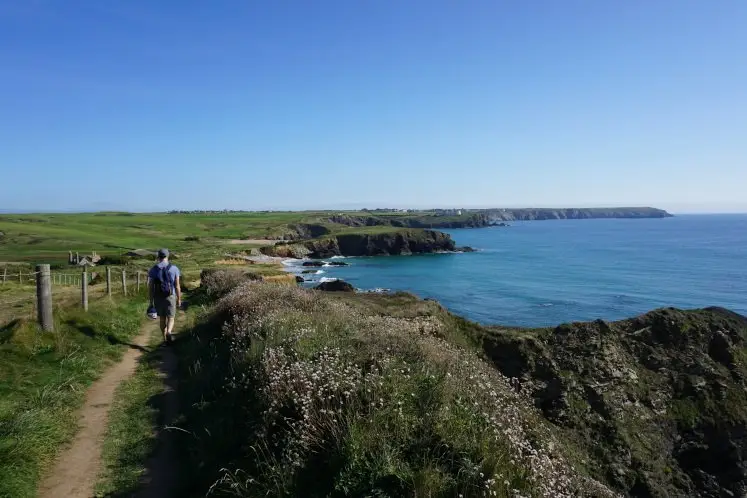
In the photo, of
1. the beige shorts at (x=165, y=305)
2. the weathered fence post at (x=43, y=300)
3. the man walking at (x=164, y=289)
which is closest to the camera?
the weathered fence post at (x=43, y=300)

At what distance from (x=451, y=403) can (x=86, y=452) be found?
5318 millimetres

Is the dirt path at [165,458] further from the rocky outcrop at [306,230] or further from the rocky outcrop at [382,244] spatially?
the rocky outcrop at [306,230]

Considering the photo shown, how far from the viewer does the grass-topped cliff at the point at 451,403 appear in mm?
5375

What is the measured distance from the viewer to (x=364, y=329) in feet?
34.2

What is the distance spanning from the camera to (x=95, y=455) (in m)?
7.35

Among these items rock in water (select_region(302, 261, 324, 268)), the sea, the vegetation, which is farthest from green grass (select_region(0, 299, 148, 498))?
rock in water (select_region(302, 261, 324, 268))

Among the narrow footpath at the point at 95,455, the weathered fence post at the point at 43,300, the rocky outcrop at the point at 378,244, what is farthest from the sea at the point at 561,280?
the narrow footpath at the point at 95,455

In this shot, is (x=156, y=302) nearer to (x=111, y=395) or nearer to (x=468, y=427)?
(x=111, y=395)

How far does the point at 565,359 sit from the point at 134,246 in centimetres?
9742

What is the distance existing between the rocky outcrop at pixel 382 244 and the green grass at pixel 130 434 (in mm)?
118414

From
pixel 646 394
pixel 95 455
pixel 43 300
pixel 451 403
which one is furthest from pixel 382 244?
pixel 451 403

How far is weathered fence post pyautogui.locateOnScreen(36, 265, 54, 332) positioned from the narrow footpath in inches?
101

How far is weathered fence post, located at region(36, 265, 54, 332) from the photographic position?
41.0 ft

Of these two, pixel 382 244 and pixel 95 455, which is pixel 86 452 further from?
pixel 382 244
